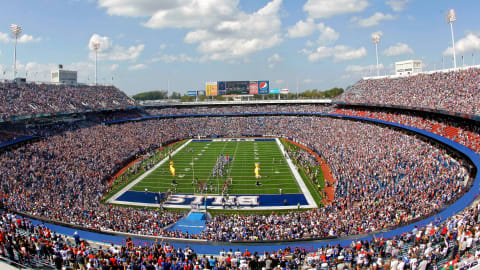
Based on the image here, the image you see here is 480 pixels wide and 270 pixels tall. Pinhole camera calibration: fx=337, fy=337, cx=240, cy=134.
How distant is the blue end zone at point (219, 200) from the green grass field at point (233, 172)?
102cm

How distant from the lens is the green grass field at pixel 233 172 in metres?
28.0

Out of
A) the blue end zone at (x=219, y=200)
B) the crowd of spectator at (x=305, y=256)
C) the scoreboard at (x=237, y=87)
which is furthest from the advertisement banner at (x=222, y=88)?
the crowd of spectator at (x=305, y=256)

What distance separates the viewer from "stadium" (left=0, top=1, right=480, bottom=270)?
36.5ft

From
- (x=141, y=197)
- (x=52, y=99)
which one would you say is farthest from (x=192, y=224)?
(x=52, y=99)

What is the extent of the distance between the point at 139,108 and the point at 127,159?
29.3 metres

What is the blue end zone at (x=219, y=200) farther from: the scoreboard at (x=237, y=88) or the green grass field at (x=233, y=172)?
the scoreboard at (x=237, y=88)

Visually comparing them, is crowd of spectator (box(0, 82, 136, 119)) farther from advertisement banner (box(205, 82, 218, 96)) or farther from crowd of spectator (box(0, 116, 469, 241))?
advertisement banner (box(205, 82, 218, 96))

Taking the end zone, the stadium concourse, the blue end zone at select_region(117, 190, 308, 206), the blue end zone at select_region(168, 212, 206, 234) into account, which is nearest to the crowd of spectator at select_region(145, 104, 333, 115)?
the stadium concourse

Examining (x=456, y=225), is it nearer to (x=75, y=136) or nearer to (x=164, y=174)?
(x=164, y=174)

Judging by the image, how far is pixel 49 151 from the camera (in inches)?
1208

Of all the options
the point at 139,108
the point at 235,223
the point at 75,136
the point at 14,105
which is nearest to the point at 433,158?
the point at 235,223

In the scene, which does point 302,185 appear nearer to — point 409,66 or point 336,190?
point 336,190

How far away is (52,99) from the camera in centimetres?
4272

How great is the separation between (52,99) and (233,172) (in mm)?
26413
